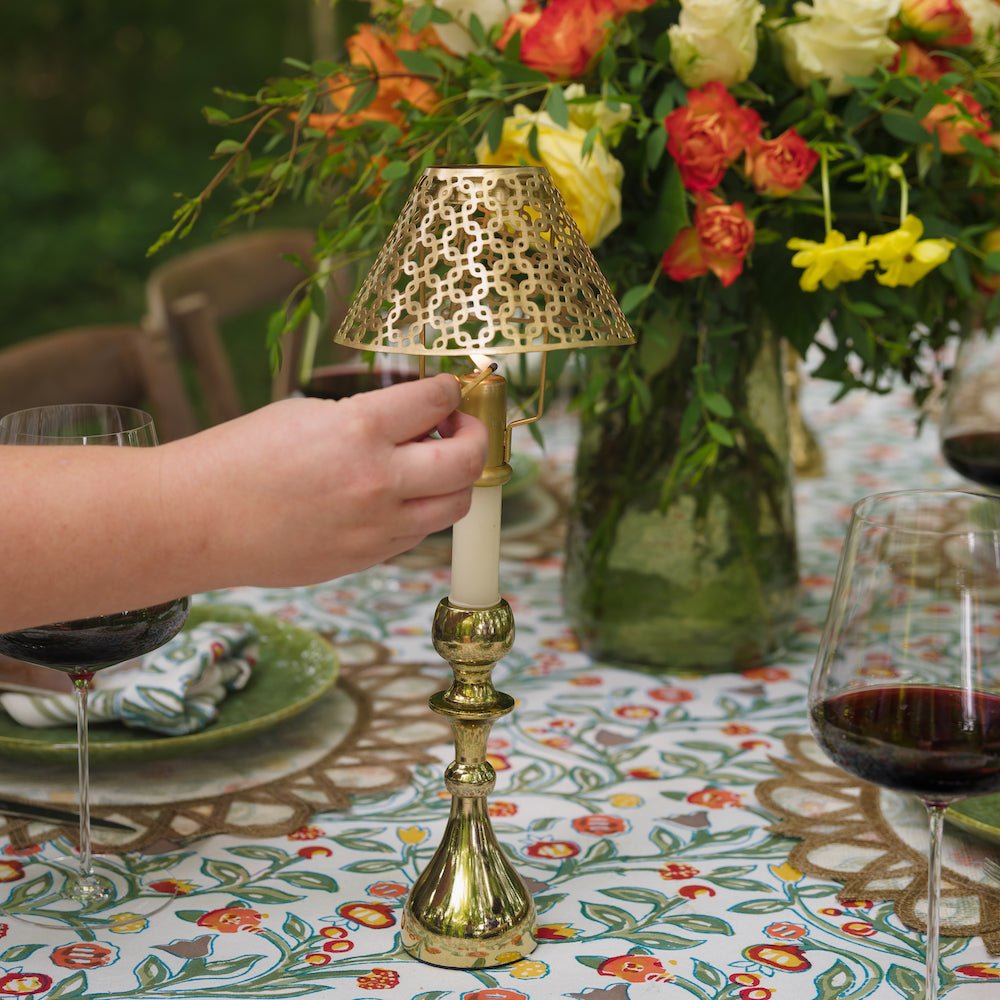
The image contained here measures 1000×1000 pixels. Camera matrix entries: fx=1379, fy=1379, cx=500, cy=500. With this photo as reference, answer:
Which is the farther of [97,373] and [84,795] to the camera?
[97,373]

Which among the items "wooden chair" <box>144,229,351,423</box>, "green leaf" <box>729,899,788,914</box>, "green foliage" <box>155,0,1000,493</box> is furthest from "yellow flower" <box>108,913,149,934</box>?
"wooden chair" <box>144,229,351,423</box>

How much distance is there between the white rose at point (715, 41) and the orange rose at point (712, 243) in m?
0.09

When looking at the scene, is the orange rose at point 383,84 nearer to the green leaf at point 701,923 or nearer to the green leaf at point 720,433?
the green leaf at point 720,433

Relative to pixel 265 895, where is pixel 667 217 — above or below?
above

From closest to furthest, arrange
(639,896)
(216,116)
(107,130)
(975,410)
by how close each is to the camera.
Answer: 1. (639,896)
2. (216,116)
3. (975,410)
4. (107,130)

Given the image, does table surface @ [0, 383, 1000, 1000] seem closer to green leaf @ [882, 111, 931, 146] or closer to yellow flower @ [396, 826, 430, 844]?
yellow flower @ [396, 826, 430, 844]

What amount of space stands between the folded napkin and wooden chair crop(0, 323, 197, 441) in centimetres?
61

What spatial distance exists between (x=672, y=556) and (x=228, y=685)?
Answer: 0.39m

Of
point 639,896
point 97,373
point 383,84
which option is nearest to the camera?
point 639,896

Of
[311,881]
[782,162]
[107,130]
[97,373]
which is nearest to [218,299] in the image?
[97,373]

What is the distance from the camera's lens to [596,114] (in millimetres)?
1006

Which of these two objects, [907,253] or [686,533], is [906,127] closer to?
[907,253]

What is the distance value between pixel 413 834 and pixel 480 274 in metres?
0.41

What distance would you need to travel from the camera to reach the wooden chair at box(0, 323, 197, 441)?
1593 mm
